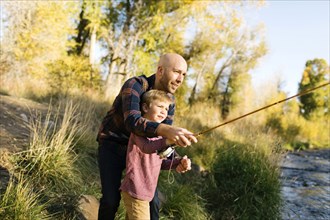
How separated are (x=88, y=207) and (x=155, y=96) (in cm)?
163

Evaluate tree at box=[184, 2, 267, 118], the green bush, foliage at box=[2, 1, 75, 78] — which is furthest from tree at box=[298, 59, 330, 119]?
the green bush

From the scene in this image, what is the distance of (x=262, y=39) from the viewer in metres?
27.9

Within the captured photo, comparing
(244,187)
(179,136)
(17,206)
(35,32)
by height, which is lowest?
(244,187)

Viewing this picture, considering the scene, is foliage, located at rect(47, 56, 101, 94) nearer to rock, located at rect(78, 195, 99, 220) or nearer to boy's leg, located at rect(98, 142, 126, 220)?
rock, located at rect(78, 195, 99, 220)

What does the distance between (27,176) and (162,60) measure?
202cm

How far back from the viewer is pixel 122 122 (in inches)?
111

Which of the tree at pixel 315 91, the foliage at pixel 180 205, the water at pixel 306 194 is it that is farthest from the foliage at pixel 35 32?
the tree at pixel 315 91

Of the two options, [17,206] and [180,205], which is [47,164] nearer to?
[17,206]

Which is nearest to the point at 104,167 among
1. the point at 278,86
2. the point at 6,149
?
the point at 6,149

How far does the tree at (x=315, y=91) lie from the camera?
100 ft

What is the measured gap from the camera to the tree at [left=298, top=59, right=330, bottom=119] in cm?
3059

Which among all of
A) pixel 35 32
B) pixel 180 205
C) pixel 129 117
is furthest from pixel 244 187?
pixel 35 32

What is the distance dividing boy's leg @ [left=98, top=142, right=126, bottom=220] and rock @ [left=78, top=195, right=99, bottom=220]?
2.50 feet

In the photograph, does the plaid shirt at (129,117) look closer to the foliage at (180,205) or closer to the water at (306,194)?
the foliage at (180,205)
